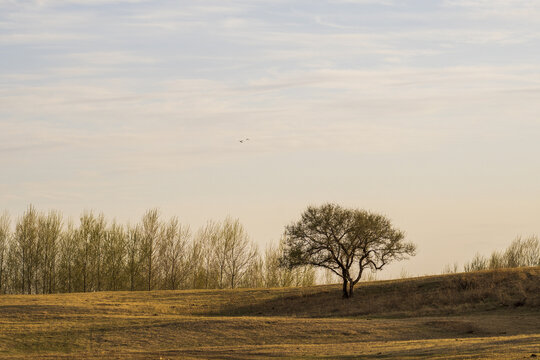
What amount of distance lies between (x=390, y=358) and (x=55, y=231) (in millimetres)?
77321

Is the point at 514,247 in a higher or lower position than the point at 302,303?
higher

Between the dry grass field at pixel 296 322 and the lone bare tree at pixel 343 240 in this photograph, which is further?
the lone bare tree at pixel 343 240

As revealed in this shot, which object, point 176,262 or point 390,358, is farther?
point 176,262

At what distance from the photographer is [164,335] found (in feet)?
160

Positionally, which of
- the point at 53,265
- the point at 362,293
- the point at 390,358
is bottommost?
the point at 390,358

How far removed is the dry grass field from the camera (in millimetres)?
40469

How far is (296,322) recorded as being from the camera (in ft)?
173

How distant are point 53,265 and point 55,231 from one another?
468 cm

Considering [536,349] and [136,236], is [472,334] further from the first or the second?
[136,236]

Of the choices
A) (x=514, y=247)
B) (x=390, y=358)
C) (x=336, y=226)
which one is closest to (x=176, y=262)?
(x=336, y=226)

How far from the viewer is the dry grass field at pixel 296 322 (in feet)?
133

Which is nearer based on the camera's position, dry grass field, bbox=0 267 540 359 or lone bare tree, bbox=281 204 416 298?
dry grass field, bbox=0 267 540 359

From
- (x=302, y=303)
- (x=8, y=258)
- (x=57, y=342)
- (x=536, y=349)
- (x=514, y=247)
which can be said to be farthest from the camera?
(x=514, y=247)

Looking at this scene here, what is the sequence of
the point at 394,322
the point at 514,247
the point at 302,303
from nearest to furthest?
the point at 394,322 < the point at 302,303 < the point at 514,247
